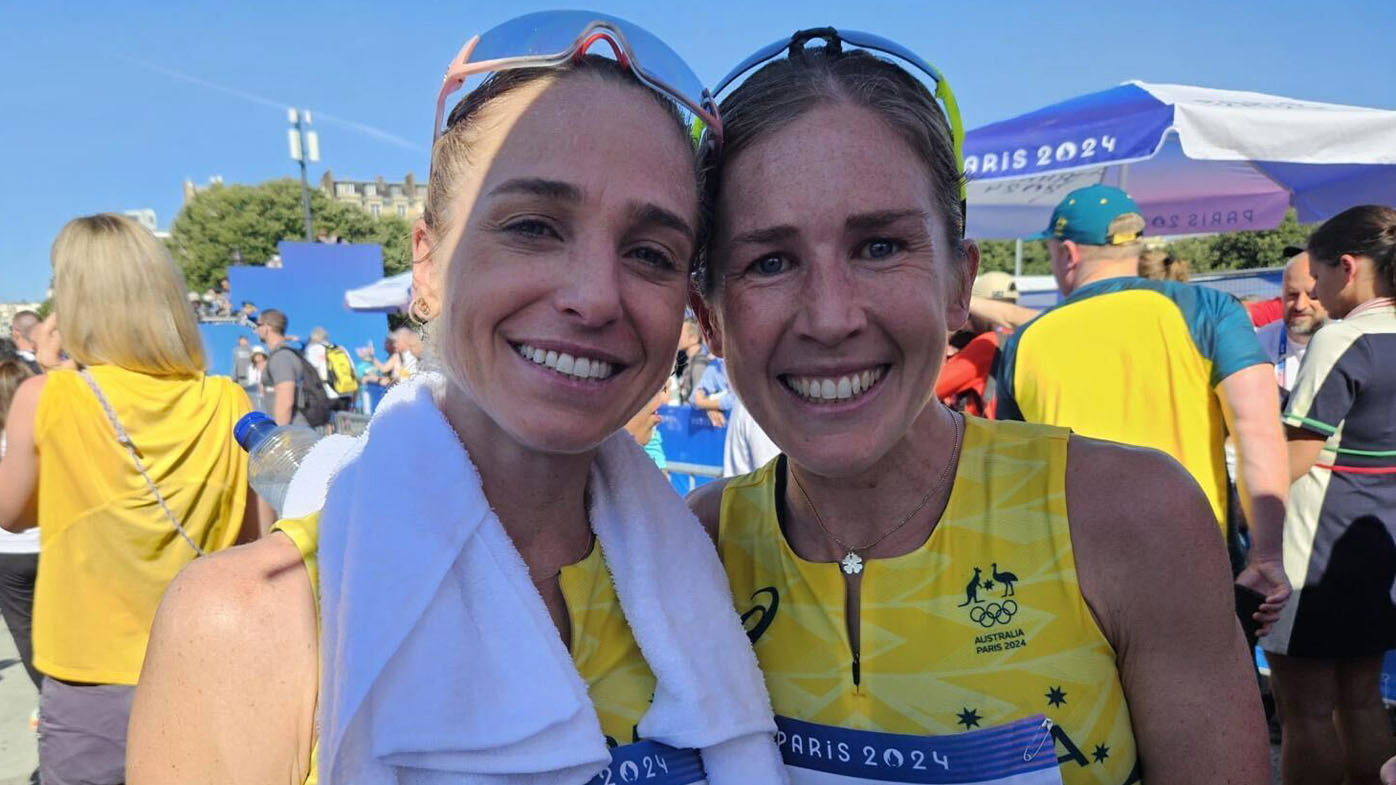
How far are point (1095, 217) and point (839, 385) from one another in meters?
2.53

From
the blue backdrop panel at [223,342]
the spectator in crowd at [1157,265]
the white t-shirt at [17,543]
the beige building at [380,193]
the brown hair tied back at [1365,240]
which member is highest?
the beige building at [380,193]

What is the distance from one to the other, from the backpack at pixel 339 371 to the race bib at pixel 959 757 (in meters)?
13.3

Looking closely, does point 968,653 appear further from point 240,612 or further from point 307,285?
point 307,285

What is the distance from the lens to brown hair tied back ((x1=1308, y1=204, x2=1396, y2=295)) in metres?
3.35

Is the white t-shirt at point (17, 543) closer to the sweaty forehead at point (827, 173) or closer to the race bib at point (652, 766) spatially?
the race bib at point (652, 766)

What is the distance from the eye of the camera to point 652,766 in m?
1.26

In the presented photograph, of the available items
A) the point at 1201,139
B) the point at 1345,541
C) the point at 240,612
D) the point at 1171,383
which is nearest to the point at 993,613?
the point at 240,612

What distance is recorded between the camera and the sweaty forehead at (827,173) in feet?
4.50

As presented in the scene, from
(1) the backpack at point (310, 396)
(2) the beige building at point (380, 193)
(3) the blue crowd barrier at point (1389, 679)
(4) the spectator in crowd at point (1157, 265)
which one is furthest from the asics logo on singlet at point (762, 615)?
(2) the beige building at point (380, 193)

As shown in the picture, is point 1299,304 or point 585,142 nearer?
point 585,142

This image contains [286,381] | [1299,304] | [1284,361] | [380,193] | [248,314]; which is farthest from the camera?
[380,193]

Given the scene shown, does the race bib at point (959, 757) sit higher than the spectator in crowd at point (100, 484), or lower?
lower

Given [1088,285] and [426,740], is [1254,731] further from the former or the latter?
[1088,285]

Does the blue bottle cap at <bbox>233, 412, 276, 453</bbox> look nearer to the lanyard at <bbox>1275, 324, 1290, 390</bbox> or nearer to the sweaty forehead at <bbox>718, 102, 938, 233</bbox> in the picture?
the sweaty forehead at <bbox>718, 102, 938, 233</bbox>
